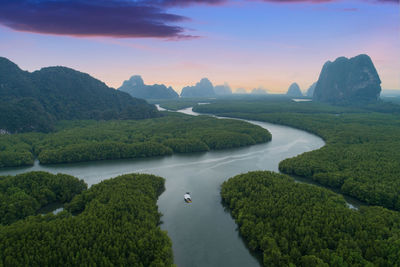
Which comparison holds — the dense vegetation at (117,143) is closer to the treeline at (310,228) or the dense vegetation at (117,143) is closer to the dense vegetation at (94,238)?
the dense vegetation at (94,238)

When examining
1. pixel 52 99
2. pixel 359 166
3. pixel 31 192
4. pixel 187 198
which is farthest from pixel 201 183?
pixel 52 99

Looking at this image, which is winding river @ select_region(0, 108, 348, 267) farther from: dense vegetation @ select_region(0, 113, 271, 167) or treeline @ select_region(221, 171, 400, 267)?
treeline @ select_region(221, 171, 400, 267)

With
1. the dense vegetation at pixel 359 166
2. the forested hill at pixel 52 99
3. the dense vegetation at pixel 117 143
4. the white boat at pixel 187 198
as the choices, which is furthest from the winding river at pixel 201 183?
the forested hill at pixel 52 99

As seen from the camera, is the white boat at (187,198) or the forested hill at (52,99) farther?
the forested hill at (52,99)

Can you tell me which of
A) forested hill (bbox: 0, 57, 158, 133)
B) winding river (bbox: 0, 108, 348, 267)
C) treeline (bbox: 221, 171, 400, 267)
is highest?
forested hill (bbox: 0, 57, 158, 133)

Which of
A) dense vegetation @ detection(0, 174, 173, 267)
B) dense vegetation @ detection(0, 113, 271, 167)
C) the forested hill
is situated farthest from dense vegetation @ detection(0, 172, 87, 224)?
the forested hill

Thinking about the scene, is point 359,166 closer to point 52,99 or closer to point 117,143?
point 117,143
